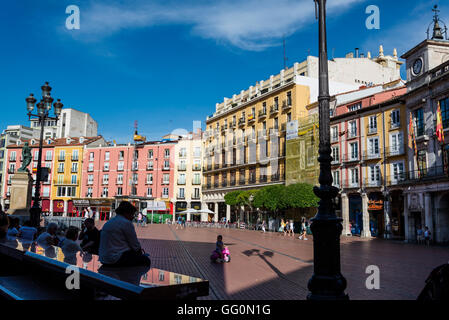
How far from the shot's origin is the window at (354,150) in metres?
36.5

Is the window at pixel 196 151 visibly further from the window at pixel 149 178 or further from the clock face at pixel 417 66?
the clock face at pixel 417 66

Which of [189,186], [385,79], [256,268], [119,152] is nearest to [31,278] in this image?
[256,268]

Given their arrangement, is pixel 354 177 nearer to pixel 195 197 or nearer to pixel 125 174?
pixel 195 197

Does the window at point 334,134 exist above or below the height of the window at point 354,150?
above

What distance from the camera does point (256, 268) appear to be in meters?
12.0

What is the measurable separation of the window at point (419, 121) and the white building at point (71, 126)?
219 ft

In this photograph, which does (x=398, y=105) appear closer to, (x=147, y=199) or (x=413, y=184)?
(x=413, y=184)

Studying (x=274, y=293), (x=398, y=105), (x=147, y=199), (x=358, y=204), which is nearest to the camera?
(x=274, y=293)

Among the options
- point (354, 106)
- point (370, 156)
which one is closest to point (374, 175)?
point (370, 156)

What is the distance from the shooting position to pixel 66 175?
230ft

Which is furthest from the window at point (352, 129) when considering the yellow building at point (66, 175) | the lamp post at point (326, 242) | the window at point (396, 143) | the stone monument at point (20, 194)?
the yellow building at point (66, 175)

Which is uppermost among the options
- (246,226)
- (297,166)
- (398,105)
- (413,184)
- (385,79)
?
(385,79)

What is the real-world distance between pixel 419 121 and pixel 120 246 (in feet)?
101

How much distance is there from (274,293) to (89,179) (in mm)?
66352
